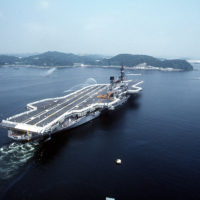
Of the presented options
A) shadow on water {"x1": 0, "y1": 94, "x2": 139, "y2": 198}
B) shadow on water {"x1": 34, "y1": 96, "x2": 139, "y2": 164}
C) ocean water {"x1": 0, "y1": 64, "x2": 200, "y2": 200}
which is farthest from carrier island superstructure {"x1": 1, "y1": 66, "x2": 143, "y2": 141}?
ocean water {"x1": 0, "y1": 64, "x2": 200, "y2": 200}

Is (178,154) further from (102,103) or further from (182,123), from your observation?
(102,103)

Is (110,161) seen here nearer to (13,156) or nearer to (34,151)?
(34,151)

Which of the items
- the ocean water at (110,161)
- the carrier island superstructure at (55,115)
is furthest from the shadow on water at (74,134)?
the carrier island superstructure at (55,115)

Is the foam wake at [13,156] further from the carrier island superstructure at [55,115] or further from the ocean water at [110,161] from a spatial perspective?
the carrier island superstructure at [55,115]

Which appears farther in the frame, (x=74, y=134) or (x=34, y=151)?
(x=74, y=134)

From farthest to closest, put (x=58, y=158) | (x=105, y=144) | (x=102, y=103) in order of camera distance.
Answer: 1. (x=102, y=103)
2. (x=105, y=144)
3. (x=58, y=158)

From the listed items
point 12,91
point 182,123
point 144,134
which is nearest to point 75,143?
point 144,134

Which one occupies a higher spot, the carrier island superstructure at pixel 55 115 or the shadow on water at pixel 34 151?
the carrier island superstructure at pixel 55 115

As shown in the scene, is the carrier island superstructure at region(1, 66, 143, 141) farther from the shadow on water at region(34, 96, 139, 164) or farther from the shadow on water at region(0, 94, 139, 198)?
the shadow on water at region(0, 94, 139, 198)

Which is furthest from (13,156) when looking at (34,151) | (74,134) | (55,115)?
(55,115)

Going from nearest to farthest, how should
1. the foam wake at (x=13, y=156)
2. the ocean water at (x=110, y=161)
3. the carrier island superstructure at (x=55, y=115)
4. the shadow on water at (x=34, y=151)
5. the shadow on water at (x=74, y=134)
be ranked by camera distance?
1. the ocean water at (x=110, y=161)
2. the shadow on water at (x=34, y=151)
3. the foam wake at (x=13, y=156)
4. the shadow on water at (x=74, y=134)
5. the carrier island superstructure at (x=55, y=115)

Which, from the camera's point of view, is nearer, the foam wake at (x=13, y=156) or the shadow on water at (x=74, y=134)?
the foam wake at (x=13, y=156)
